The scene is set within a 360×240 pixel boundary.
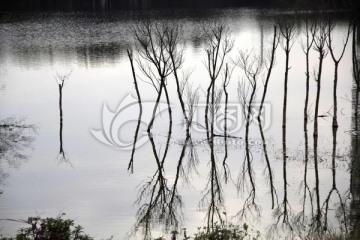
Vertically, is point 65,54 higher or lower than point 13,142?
higher

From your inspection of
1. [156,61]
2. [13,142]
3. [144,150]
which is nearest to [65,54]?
[156,61]

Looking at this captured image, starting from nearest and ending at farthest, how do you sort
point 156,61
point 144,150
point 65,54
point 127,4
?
point 144,150 < point 156,61 < point 65,54 < point 127,4

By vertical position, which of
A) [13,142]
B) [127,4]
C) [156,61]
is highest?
[127,4]

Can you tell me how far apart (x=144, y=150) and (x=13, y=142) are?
251 inches

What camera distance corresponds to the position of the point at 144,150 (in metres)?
30.6

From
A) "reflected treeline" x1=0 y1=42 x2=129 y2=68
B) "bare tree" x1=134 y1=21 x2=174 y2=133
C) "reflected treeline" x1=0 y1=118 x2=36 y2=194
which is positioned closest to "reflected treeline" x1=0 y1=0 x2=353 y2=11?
"reflected treeline" x1=0 y1=42 x2=129 y2=68

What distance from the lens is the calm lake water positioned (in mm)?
Result: 22250

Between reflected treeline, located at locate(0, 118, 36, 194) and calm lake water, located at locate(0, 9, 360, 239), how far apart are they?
0.05 m

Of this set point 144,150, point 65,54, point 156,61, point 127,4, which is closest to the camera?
point 144,150

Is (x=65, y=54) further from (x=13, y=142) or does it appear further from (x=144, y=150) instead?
(x=144, y=150)

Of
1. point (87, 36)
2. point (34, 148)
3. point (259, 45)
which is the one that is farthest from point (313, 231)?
point (87, 36)

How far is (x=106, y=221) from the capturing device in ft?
70.3

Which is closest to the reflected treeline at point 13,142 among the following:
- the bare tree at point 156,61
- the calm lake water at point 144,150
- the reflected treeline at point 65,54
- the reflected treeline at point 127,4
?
the calm lake water at point 144,150

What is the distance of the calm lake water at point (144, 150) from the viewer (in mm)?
22250
